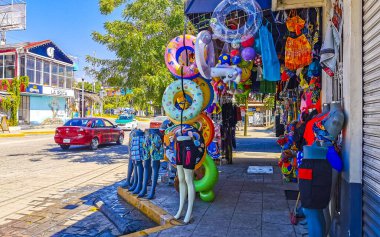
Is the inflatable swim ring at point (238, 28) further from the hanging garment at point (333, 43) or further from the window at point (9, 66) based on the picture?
the window at point (9, 66)

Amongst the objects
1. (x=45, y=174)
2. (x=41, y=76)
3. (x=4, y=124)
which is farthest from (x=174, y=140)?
(x=41, y=76)

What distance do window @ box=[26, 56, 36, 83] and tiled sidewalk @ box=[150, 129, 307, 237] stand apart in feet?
96.4

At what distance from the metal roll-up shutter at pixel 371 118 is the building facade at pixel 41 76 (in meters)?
33.1

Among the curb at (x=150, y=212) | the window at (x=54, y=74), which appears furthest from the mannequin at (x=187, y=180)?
the window at (x=54, y=74)

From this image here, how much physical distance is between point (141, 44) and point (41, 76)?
27.1 metres

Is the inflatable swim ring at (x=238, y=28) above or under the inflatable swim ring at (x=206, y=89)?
above

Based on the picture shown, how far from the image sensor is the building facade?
3194 centimetres

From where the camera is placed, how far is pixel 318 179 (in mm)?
3389

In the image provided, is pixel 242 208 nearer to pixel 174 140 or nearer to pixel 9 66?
pixel 174 140

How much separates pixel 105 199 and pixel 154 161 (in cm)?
150

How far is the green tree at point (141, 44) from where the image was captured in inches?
445

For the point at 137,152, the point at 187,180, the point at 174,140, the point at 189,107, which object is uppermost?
the point at 189,107

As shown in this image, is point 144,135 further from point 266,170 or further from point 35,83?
point 35,83

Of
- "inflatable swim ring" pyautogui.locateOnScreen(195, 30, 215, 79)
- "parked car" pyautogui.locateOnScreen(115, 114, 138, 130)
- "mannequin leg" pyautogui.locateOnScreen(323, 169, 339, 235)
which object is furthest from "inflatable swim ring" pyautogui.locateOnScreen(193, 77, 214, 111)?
"parked car" pyautogui.locateOnScreen(115, 114, 138, 130)
